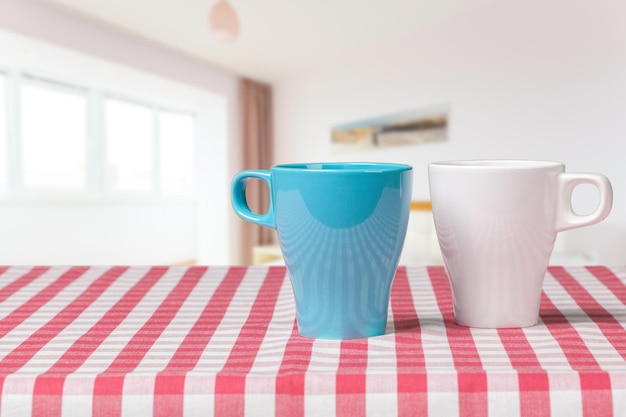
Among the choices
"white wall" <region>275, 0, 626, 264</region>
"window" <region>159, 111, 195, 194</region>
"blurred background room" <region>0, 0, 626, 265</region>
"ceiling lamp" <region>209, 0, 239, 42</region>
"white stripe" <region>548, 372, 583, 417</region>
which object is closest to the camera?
"white stripe" <region>548, 372, 583, 417</region>

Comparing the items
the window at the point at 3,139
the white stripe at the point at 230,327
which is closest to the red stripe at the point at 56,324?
the white stripe at the point at 230,327

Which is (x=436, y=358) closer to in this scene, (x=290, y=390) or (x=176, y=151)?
(x=290, y=390)

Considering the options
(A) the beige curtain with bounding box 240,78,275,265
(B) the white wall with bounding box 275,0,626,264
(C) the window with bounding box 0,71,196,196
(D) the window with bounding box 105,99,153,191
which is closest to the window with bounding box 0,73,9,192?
(C) the window with bounding box 0,71,196,196

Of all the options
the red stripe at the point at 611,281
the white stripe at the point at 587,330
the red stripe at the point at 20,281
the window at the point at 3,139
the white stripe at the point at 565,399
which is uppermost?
the window at the point at 3,139

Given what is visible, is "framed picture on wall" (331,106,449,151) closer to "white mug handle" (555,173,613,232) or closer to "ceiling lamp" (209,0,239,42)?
"ceiling lamp" (209,0,239,42)

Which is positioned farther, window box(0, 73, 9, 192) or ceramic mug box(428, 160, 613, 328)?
window box(0, 73, 9, 192)

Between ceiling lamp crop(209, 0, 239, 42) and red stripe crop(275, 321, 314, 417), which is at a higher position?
ceiling lamp crop(209, 0, 239, 42)

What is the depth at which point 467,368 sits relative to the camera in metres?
0.30

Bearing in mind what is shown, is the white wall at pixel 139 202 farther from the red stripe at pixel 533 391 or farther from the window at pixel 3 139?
the red stripe at pixel 533 391

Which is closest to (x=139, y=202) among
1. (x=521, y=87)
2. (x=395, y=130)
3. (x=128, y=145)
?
(x=128, y=145)

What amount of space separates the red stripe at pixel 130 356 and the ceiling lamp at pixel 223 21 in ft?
7.32

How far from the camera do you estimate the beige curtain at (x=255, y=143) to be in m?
5.21

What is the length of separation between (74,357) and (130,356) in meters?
0.03

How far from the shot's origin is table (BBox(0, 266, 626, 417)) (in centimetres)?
28
